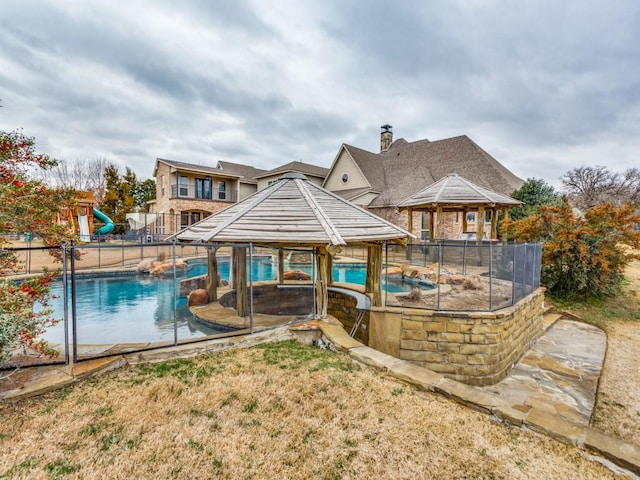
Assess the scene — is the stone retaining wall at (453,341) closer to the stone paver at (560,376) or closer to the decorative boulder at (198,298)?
the stone paver at (560,376)

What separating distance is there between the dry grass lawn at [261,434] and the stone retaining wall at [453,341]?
2.29m

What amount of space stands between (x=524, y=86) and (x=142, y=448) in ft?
67.9

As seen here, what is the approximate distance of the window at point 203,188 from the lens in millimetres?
25984

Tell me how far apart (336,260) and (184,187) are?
16.6 m

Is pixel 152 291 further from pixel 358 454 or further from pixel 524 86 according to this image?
pixel 524 86

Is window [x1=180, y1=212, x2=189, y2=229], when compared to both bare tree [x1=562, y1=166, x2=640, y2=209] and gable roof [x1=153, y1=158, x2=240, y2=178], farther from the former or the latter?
bare tree [x1=562, y1=166, x2=640, y2=209]

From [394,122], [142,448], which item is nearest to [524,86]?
[394,122]

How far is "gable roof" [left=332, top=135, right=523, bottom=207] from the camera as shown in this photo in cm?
2091

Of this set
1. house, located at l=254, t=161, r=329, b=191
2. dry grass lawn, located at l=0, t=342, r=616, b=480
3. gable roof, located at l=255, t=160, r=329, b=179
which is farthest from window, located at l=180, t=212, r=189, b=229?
dry grass lawn, located at l=0, t=342, r=616, b=480

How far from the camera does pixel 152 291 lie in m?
11.2

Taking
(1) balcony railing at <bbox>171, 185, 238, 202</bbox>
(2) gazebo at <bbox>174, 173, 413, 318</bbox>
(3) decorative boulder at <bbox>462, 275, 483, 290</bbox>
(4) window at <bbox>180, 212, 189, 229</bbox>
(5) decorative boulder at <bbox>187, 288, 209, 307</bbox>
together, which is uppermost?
(1) balcony railing at <bbox>171, 185, 238, 202</bbox>

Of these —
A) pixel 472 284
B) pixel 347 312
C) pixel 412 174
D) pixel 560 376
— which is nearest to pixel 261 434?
pixel 347 312

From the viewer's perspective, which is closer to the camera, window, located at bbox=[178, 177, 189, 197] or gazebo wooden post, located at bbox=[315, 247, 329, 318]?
gazebo wooden post, located at bbox=[315, 247, 329, 318]

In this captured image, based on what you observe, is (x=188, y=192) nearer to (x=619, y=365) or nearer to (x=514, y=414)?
(x=514, y=414)
